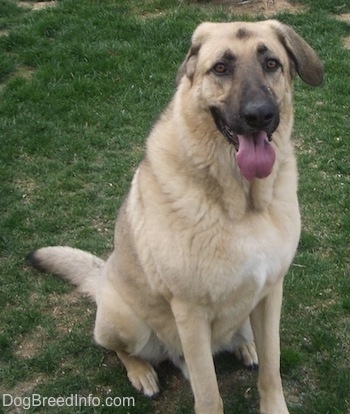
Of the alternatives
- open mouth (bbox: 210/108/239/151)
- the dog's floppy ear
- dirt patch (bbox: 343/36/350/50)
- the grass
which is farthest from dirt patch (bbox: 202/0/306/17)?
open mouth (bbox: 210/108/239/151)

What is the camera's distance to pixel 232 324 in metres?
3.24

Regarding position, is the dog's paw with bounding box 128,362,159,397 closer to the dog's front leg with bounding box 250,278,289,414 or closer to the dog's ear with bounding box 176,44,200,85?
the dog's front leg with bounding box 250,278,289,414

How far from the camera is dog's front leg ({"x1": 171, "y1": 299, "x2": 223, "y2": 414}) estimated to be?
3123 mm

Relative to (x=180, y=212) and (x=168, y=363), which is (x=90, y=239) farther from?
(x=180, y=212)

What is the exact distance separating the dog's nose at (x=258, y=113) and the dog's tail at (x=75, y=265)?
6.12 ft

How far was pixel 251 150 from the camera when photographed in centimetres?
291

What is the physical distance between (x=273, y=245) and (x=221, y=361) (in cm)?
115

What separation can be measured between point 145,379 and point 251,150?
156 centimetres

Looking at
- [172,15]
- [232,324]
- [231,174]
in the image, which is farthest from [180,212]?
[172,15]

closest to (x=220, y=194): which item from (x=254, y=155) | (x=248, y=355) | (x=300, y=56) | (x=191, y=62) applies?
(x=254, y=155)

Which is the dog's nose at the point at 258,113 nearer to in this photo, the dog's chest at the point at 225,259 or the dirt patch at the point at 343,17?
the dog's chest at the point at 225,259

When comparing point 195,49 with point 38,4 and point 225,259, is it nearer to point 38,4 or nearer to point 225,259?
point 225,259

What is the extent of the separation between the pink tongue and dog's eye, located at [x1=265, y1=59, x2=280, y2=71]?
30 cm

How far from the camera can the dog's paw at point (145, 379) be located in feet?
12.2
